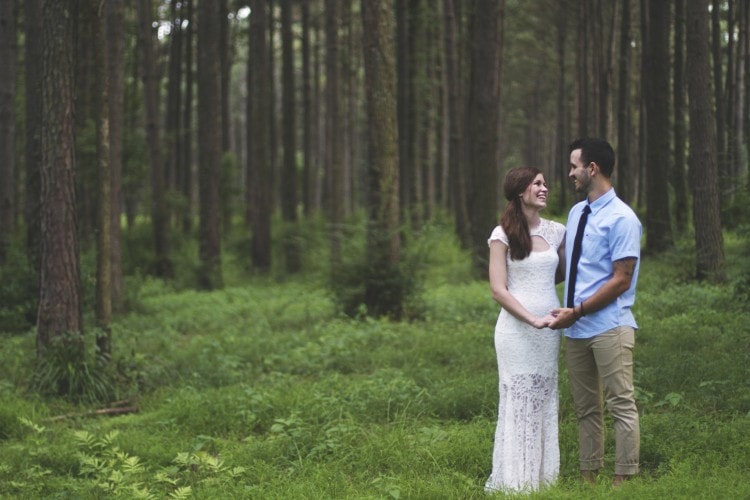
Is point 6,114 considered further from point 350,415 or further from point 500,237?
point 500,237

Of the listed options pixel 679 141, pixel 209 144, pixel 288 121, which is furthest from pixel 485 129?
pixel 288 121

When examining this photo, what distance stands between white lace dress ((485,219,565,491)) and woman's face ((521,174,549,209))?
0.90 feet

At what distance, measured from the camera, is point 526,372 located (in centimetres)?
568

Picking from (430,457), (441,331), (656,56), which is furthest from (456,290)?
(430,457)

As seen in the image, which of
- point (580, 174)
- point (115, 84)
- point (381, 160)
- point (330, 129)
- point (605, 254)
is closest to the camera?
point (605, 254)

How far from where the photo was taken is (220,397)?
9000 mm

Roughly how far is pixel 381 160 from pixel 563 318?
8.87 meters

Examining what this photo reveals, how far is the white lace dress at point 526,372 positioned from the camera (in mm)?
5660

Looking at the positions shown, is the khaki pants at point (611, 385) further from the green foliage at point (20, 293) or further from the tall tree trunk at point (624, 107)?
the tall tree trunk at point (624, 107)

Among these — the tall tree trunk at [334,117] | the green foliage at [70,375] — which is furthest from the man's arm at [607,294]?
the tall tree trunk at [334,117]

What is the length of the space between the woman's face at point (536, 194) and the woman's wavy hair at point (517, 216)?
1.0 inches

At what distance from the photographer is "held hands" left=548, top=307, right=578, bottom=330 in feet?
18.0

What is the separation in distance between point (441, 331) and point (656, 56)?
8.99 m

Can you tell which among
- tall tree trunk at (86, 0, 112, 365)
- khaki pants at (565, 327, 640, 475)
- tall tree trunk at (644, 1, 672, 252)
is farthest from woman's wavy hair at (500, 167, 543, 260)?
tall tree trunk at (644, 1, 672, 252)
